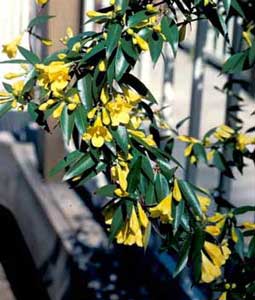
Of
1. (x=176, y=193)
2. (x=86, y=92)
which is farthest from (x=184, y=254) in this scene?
(x=86, y=92)

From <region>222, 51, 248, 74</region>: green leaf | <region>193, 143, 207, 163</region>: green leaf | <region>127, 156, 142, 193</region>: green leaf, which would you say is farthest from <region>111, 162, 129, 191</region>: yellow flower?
<region>193, 143, 207, 163</region>: green leaf

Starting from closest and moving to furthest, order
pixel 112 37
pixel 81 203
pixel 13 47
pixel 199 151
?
pixel 112 37 → pixel 13 47 → pixel 199 151 → pixel 81 203

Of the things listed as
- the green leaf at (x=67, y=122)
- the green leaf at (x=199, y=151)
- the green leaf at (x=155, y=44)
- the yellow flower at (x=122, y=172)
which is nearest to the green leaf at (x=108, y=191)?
the yellow flower at (x=122, y=172)

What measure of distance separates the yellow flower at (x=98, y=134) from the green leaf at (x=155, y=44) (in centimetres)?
17

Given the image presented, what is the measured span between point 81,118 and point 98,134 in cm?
5

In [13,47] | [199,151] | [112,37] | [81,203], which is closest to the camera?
[112,37]

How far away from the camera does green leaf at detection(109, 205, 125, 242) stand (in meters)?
1.65

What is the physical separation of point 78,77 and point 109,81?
0.08m

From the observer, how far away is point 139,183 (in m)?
1.70

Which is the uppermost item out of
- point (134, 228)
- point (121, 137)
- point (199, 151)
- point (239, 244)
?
point (121, 137)

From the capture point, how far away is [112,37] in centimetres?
160

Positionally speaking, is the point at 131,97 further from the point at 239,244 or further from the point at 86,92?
the point at 239,244

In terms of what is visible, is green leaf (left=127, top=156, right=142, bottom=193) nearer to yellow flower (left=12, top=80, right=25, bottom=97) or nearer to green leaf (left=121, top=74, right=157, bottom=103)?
green leaf (left=121, top=74, right=157, bottom=103)

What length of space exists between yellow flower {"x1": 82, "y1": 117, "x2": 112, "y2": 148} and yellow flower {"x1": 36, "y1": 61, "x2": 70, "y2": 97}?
92mm
